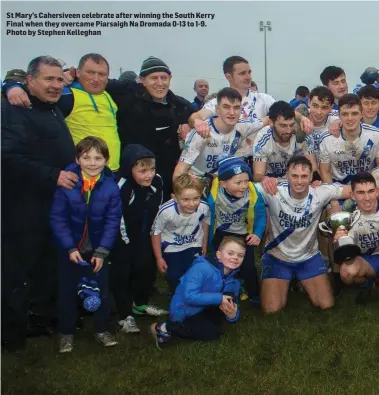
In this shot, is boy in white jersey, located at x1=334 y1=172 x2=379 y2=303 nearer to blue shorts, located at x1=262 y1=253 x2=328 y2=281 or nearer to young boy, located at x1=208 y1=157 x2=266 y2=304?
blue shorts, located at x1=262 y1=253 x2=328 y2=281

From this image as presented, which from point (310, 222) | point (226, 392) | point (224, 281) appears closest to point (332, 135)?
point (310, 222)

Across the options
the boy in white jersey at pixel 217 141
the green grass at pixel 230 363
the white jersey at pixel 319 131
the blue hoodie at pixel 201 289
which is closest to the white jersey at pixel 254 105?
the boy in white jersey at pixel 217 141

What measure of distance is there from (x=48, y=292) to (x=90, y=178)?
144 cm

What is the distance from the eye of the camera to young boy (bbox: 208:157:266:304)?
545cm

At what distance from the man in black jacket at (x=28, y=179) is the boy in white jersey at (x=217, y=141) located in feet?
4.95

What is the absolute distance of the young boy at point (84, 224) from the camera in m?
4.71

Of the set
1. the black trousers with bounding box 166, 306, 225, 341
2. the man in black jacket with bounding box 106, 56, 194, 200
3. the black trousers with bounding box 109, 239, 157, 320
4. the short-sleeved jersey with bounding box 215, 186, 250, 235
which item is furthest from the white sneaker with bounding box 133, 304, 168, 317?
the man in black jacket with bounding box 106, 56, 194, 200

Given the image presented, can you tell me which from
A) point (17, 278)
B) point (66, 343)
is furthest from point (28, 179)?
point (66, 343)

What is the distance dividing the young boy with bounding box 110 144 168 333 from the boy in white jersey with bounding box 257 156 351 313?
128 cm

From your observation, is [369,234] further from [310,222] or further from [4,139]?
[4,139]

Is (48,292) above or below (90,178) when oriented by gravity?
below

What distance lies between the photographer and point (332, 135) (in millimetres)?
6426

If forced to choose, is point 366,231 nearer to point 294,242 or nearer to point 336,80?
point 294,242

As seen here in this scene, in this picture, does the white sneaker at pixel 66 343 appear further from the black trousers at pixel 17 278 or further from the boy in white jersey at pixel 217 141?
the boy in white jersey at pixel 217 141
